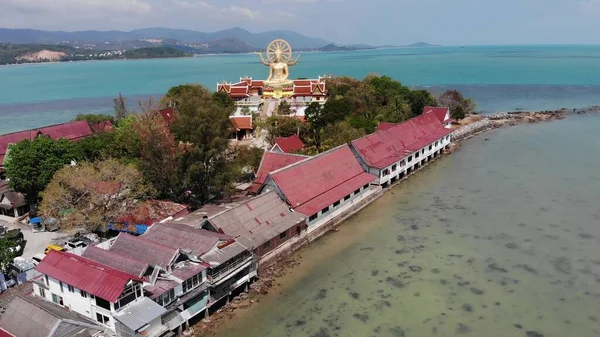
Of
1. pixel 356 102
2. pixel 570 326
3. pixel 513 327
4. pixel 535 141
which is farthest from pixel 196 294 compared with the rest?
pixel 535 141

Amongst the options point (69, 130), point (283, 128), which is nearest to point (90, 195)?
point (283, 128)

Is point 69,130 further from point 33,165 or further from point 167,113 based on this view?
point 33,165

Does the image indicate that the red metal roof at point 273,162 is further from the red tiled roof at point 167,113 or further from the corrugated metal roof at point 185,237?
the red tiled roof at point 167,113

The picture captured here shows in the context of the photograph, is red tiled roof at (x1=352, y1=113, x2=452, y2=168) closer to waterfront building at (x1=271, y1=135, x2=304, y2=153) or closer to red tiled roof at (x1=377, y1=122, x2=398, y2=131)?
red tiled roof at (x1=377, y1=122, x2=398, y2=131)

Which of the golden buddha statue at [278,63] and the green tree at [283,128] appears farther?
the golden buddha statue at [278,63]

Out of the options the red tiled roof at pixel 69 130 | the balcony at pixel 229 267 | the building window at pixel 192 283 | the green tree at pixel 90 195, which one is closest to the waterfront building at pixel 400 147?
the balcony at pixel 229 267

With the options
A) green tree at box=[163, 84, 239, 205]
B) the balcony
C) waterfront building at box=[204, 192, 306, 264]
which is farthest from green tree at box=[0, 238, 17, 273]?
the balcony
